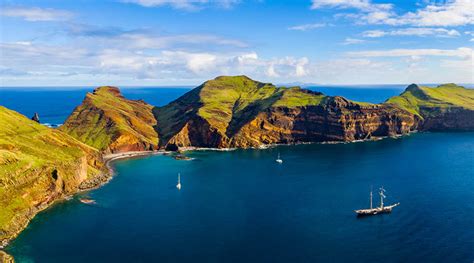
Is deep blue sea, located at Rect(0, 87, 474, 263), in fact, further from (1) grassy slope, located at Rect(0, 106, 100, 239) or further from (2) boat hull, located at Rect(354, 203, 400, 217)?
(1) grassy slope, located at Rect(0, 106, 100, 239)

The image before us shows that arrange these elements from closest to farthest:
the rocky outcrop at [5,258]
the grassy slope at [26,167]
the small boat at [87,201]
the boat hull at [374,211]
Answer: the rocky outcrop at [5,258], the grassy slope at [26,167], the boat hull at [374,211], the small boat at [87,201]

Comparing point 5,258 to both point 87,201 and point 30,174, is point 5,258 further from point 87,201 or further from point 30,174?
point 87,201

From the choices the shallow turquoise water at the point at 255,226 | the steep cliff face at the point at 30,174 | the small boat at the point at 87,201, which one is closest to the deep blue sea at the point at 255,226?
the shallow turquoise water at the point at 255,226

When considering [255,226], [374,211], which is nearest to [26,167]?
[255,226]

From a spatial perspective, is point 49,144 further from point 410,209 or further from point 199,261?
point 410,209

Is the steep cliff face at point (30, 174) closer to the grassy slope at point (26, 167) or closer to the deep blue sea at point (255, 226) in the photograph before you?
the grassy slope at point (26, 167)

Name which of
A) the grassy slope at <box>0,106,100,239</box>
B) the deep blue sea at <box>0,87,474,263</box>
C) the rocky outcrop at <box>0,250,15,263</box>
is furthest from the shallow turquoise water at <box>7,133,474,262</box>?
the grassy slope at <box>0,106,100,239</box>

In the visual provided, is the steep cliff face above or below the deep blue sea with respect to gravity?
above

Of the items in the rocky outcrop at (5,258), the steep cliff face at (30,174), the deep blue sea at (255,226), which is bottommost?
the rocky outcrop at (5,258)

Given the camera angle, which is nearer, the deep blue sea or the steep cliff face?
the deep blue sea
